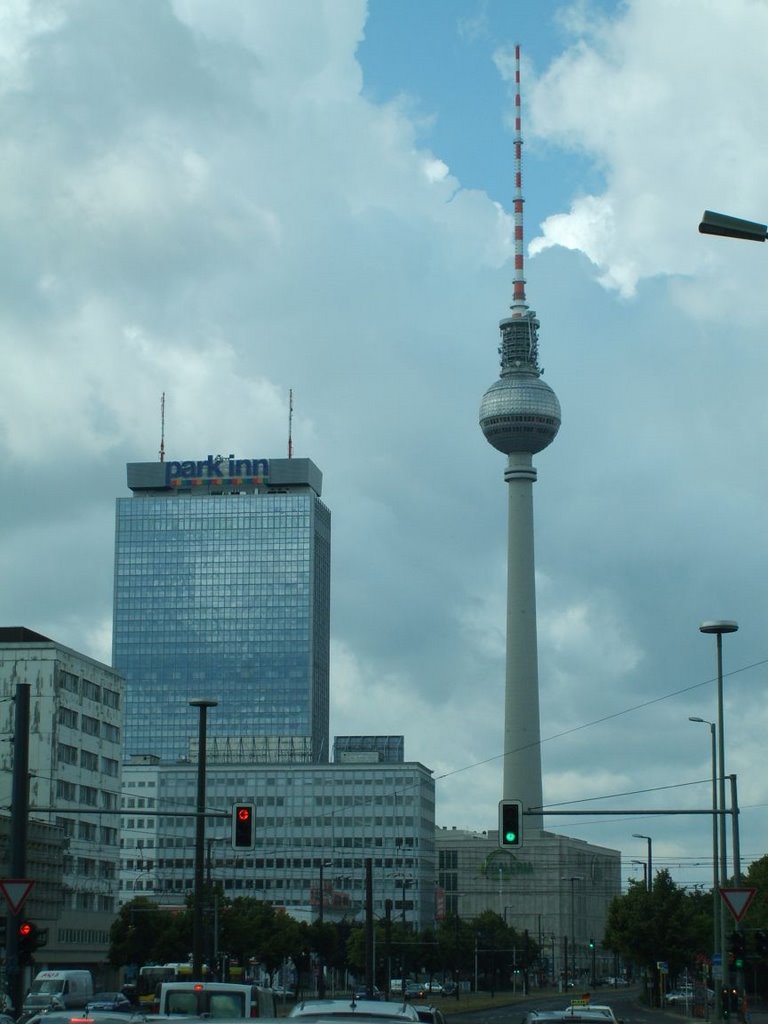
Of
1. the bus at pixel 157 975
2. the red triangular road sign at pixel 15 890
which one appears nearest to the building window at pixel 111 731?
the bus at pixel 157 975

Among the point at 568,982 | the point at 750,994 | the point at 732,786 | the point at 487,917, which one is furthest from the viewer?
the point at 568,982

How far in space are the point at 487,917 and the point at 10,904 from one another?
146 metres

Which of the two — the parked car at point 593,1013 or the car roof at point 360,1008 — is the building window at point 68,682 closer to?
the parked car at point 593,1013

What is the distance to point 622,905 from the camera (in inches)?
4060

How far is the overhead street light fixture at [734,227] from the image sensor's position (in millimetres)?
19156

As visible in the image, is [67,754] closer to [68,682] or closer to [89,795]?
[68,682]

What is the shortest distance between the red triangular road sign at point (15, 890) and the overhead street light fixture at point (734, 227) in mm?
20531

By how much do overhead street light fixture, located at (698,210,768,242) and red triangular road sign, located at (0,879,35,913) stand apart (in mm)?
20531

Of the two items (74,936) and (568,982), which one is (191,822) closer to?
(568,982)

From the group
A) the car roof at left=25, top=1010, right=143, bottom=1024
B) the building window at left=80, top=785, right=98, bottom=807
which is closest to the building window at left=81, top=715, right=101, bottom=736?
the building window at left=80, top=785, right=98, bottom=807

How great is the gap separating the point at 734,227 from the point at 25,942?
83.4ft

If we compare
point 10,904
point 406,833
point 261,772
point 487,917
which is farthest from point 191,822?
point 10,904

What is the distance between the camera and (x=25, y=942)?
3738cm

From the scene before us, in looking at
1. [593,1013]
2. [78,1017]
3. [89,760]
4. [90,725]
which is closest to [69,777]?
[89,760]
